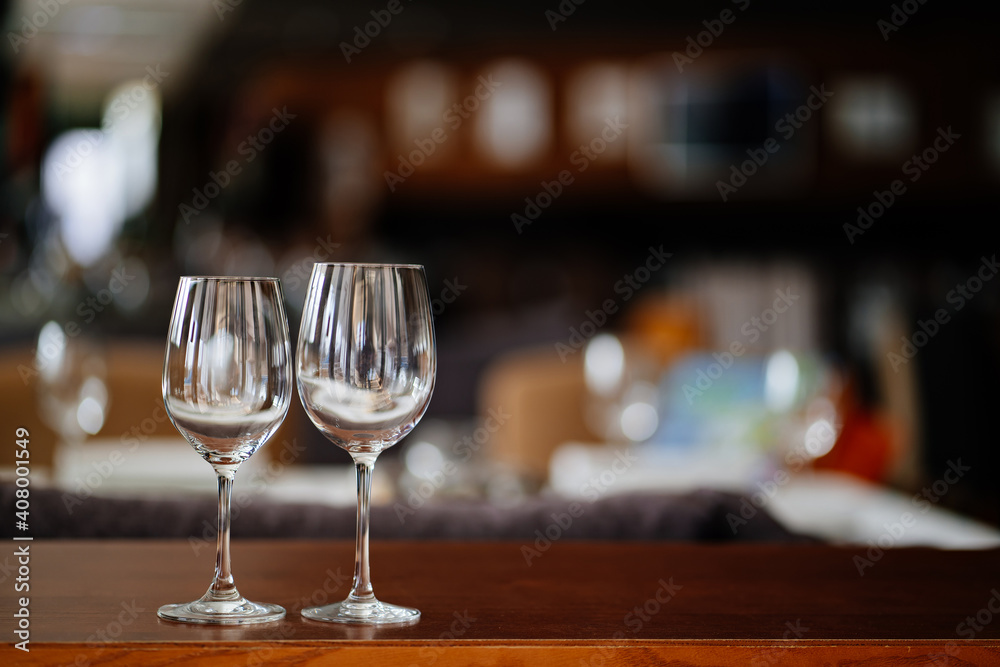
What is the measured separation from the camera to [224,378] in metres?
0.64

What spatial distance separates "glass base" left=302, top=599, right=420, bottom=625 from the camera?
2.04 feet

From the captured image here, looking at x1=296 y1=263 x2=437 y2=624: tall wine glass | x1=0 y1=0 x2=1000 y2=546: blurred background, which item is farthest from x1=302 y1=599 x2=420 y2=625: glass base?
x1=0 y1=0 x2=1000 y2=546: blurred background

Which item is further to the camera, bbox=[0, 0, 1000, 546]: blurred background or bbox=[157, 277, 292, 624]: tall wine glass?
bbox=[0, 0, 1000, 546]: blurred background

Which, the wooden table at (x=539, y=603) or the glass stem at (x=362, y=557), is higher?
the glass stem at (x=362, y=557)

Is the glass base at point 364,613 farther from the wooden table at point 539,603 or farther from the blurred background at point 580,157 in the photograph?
the blurred background at point 580,157

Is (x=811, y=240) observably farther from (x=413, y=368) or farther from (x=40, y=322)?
(x=413, y=368)

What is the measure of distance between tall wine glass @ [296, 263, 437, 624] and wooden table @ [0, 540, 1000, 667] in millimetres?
61

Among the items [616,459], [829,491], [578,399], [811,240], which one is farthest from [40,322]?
[811,240]

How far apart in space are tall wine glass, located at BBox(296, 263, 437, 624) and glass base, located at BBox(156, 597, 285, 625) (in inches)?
1.1

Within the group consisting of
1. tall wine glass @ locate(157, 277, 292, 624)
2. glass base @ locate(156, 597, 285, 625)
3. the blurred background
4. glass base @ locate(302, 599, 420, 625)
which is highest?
the blurred background

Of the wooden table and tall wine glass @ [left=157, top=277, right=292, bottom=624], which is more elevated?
tall wine glass @ [left=157, top=277, right=292, bottom=624]

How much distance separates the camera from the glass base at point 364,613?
62 centimetres

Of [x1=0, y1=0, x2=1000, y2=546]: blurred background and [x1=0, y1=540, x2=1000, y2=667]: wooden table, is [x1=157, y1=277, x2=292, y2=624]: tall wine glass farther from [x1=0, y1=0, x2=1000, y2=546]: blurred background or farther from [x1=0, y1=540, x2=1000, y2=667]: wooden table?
[x1=0, y1=0, x2=1000, y2=546]: blurred background

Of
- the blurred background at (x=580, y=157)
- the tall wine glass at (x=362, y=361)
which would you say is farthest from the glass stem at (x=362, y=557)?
the blurred background at (x=580, y=157)
